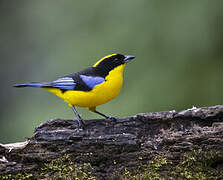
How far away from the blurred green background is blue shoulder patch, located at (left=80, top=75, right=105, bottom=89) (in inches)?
40.4

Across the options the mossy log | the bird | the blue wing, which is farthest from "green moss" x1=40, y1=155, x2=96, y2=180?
the blue wing

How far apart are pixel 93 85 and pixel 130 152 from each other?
1.57 metres

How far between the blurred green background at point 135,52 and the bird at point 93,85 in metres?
0.78

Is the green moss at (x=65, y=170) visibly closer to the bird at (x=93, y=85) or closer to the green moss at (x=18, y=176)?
the green moss at (x=18, y=176)

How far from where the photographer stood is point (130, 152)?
420 centimetres

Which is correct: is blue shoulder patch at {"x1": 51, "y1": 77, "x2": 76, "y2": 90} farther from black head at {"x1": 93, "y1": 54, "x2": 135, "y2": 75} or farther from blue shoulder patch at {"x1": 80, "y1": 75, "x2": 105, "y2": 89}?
black head at {"x1": 93, "y1": 54, "x2": 135, "y2": 75}

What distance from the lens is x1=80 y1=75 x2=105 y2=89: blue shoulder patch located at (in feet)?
17.8

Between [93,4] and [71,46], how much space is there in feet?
3.64

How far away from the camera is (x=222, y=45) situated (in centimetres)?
625

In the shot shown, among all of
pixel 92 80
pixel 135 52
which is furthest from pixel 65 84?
pixel 135 52

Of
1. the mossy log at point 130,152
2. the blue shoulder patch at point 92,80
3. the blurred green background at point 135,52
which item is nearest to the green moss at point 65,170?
the mossy log at point 130,152

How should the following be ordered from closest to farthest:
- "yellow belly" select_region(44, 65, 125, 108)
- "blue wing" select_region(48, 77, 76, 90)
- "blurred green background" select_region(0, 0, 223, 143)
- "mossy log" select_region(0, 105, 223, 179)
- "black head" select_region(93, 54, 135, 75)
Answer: "mossy log" select_region(0, 105, 223, 179) → "yellow belly" select_region(44, 65, 125, 108) → "blue wing" select_region(48, 77, 76, 90) → "black head" select_region(93, 54, 135, 75) → "blurred green background" select_region(0, 0, 223, 143)

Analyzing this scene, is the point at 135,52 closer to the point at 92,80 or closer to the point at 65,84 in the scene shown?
the point at 92,80

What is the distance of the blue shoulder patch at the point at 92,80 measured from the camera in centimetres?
543
